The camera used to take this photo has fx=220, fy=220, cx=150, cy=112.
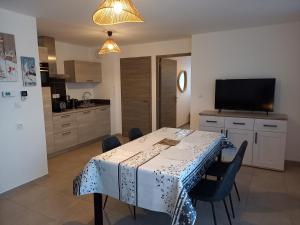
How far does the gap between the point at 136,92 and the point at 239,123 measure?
266 centimetres

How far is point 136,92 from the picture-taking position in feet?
18.0

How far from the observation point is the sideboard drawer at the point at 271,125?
3378 mm

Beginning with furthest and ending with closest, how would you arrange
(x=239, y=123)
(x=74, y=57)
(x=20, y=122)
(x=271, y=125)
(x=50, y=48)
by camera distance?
(x=74, y=57)
(x=50, y=48)
(x=239, y=123)
(x=271, y=125)
(x=20, y=122)

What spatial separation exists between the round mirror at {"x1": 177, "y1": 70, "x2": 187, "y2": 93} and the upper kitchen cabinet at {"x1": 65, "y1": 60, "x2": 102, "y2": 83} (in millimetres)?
2409

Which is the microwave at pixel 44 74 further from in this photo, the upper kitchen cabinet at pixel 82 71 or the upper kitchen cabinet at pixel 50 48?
the upper kitchen cabinet at pixel 82 71

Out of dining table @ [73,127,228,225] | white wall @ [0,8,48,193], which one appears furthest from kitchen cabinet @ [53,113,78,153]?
dining table @ [73,127,228,225]

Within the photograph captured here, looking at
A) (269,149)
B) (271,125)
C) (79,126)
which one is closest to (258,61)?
(271,125)

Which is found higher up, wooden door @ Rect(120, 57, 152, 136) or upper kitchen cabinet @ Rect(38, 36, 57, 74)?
upper kitchen cabinet @ Rect(38, 36, 57, 74)

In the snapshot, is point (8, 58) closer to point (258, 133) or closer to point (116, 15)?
point (116, 15)

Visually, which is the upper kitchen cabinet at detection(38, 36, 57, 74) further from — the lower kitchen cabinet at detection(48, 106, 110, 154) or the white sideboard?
the white sideboard

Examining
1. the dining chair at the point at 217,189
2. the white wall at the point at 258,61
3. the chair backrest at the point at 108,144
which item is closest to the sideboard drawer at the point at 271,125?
the white wall at the point at 258,61

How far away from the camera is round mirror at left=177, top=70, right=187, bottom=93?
261 inches

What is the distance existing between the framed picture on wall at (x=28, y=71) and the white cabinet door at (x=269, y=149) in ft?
11.4

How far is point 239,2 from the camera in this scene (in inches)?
102
